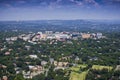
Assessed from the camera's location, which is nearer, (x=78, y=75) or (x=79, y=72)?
(x=78, y=75)

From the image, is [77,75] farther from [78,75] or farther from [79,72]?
[79,72]

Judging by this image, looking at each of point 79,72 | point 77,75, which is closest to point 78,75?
point 77,75

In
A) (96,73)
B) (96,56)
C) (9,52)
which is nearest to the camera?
(96,73)

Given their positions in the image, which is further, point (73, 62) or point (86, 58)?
point (86, 58)

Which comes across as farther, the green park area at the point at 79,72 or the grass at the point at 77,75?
the green park area at the point at 79,72

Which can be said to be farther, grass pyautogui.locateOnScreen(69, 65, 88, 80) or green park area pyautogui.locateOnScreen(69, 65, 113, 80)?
green park area pyautogui.locateOnScreen(69, 65, 113, 80)

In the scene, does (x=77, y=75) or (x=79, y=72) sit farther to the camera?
(x=79, y=72)

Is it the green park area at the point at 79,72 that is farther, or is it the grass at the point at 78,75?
the green park area at the point at 79,72

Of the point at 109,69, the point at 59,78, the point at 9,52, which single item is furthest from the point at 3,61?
the point at 109,69

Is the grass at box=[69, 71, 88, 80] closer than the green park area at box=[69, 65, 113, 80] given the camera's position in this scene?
Yes

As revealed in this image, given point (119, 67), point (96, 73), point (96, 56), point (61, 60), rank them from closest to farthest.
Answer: point (96, 73) < point (119, 67) < point (61, 60) < point (96, 56)

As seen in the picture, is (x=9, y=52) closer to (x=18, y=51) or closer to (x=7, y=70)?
(x=18, y=51)
